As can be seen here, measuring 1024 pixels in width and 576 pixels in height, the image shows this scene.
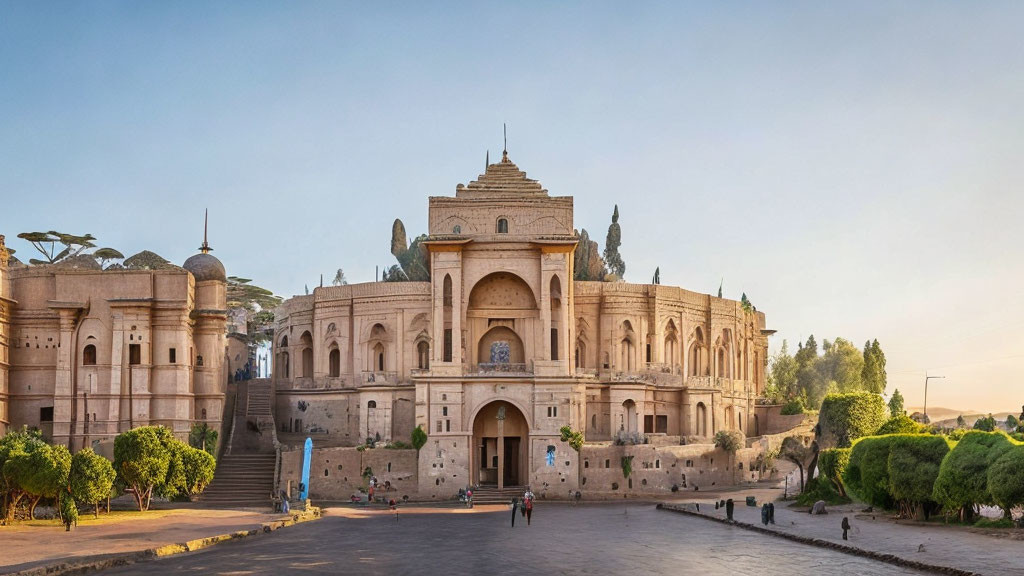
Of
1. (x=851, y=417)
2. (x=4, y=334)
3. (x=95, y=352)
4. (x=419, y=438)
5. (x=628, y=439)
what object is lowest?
(x=628, y=439)

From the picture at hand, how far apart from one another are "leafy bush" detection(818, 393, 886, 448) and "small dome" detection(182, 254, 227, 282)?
3144 cm

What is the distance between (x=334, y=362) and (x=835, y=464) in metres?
31.4

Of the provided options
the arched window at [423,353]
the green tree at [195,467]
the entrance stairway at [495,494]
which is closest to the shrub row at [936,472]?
the entrance stairway at [495,494]

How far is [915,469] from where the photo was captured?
124ft

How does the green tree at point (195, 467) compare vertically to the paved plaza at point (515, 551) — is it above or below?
above

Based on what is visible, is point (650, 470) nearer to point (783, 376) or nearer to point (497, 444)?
point (497, 444)

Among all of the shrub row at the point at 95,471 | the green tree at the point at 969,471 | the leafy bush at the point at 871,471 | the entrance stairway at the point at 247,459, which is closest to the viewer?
the green tree at the point at 969,471

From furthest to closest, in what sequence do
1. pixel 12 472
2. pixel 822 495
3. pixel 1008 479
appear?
pixel 822 495
pixel 12 472
pixel 1008 479

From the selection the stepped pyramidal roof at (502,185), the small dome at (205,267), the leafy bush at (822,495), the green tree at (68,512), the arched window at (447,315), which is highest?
the stepped pyramidal roof at (502,185)

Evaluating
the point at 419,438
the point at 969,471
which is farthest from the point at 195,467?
the point at 969,471

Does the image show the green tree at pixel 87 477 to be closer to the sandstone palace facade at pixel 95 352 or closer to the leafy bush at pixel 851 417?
the sandstone palace facade at pixel 95 352

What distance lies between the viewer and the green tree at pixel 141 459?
4047cm

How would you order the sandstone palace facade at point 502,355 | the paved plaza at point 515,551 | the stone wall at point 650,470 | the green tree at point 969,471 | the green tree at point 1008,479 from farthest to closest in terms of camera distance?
1. the sandstone palace facade at point 502,355
2. the stone wall at point 650,470
3. the green tree at point 969,471
4. the green tree at point 1008,479
5. the paved plaza at point 515,551

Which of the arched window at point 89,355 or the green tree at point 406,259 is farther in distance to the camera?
the green tree at point 406,259
